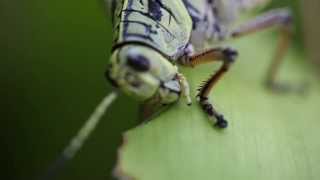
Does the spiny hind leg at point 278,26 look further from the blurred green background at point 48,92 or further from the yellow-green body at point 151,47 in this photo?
the blurred green background at point 48,92

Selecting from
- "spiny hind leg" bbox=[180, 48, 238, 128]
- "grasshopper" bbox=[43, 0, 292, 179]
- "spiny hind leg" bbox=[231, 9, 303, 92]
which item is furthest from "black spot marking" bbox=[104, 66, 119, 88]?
"spiny hind leg" bbox=[231, 9, 303, 92]

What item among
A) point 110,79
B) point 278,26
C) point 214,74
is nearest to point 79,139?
point 110,79

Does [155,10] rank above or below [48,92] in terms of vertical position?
above

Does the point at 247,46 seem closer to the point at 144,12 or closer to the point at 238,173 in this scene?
the point at 144,12

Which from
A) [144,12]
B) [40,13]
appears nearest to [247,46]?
[144,12]

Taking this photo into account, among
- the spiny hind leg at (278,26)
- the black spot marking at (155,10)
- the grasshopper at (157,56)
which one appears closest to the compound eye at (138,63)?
the grasshopper at (157,56)

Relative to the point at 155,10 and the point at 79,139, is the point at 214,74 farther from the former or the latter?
the point at 79,139
